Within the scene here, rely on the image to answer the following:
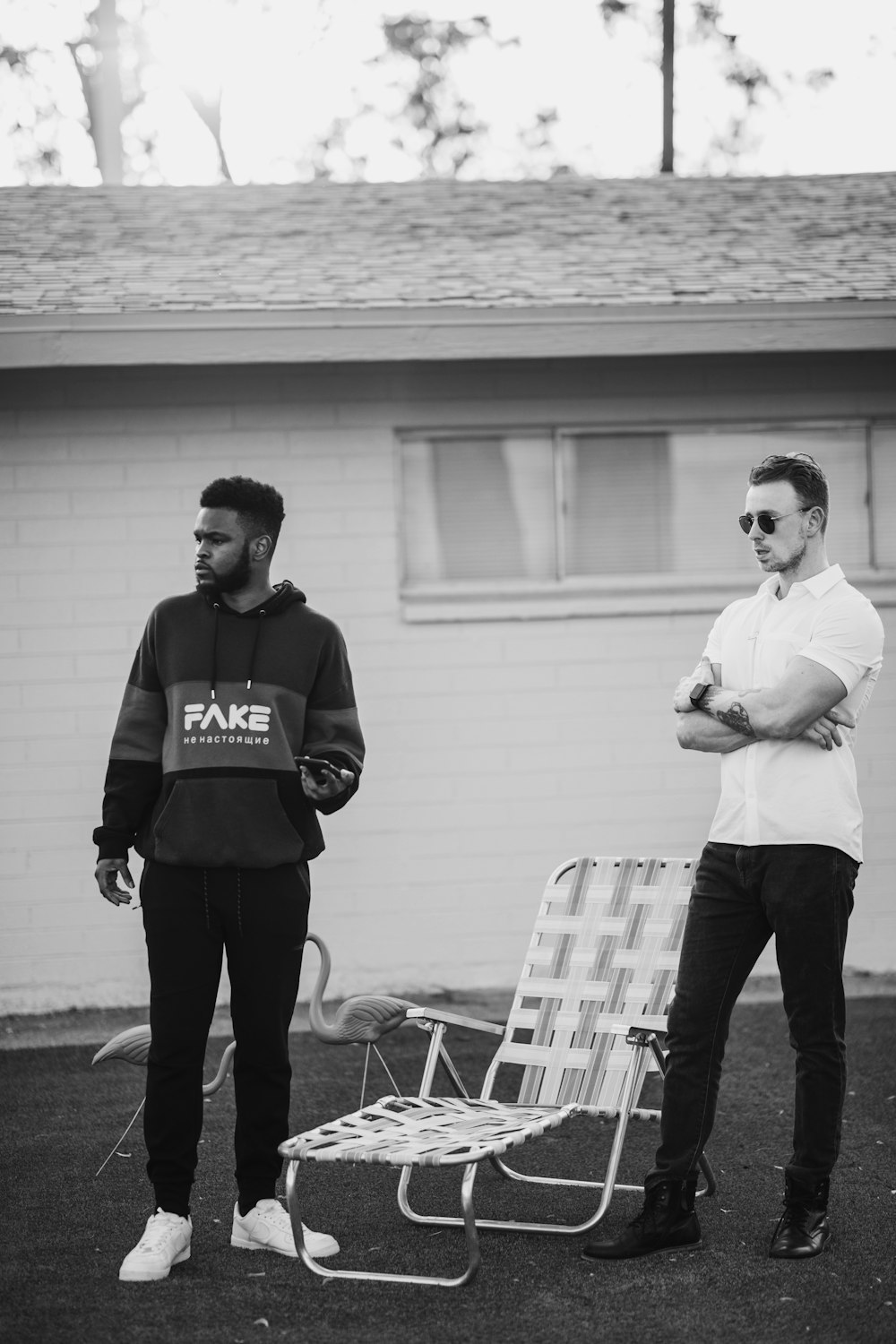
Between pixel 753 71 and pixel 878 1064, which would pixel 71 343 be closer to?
pixel 878 1064

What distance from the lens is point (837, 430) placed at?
772cm

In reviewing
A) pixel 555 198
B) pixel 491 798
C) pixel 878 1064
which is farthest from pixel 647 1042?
pixel 555 198

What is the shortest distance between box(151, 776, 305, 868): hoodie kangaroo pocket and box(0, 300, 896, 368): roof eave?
350cm

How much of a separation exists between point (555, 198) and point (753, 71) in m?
15.3

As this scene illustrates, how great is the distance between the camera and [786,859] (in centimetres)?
385

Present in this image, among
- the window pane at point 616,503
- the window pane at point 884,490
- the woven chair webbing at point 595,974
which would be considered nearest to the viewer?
the woven chair webbing at point 595,974

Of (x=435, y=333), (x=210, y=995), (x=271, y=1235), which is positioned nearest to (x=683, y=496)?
(x=435, y=333)

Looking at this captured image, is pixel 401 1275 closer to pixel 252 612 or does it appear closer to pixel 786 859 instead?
pixel 786 859

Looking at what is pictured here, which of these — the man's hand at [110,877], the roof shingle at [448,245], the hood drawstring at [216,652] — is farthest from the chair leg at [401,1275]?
the roof shingle at [448,245]

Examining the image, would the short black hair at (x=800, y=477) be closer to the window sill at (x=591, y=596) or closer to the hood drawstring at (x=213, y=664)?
the hood drawstring at (x=213, y=664)

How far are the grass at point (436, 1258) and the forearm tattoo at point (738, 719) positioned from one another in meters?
1.41

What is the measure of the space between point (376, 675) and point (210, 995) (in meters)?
3.59

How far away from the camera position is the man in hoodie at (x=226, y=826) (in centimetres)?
392

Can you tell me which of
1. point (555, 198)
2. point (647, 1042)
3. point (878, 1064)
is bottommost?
point (878, 1064)
